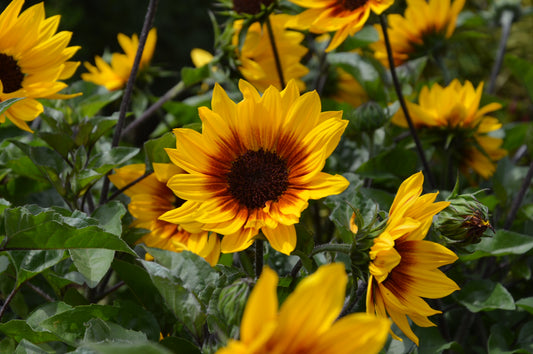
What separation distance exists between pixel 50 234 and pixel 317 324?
34 centimetres

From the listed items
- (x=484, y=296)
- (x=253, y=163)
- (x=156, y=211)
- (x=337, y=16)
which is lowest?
(x=484, y=296)

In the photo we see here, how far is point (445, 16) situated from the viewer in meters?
1.08

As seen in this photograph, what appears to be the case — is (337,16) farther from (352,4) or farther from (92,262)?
(92,262)

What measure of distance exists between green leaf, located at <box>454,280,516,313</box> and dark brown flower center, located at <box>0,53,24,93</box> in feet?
2.03

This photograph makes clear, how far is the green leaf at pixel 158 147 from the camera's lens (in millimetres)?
732

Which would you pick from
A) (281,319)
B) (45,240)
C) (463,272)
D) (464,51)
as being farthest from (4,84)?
(464,51)

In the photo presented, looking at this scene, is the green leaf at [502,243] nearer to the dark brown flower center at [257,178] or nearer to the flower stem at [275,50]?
the dark brown flower center at [257,178]

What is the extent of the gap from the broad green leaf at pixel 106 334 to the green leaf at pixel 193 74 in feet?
1.69

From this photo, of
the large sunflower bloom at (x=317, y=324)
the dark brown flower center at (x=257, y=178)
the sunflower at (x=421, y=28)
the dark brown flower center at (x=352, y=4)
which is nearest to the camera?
the large sunflower bloom at (x=317, y=324)

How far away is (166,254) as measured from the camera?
627 millimetres

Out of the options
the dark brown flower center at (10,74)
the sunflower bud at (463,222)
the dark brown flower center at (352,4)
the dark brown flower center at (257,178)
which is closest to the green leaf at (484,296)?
the sunflower bud at (463,222)

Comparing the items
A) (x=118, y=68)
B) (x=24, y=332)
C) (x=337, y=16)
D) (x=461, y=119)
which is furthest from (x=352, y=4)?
(x=24, y=332)

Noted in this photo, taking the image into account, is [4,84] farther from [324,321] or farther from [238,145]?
[324,321]

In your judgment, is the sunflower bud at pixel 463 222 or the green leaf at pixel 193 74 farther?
the green leaf at pixel 193 74
